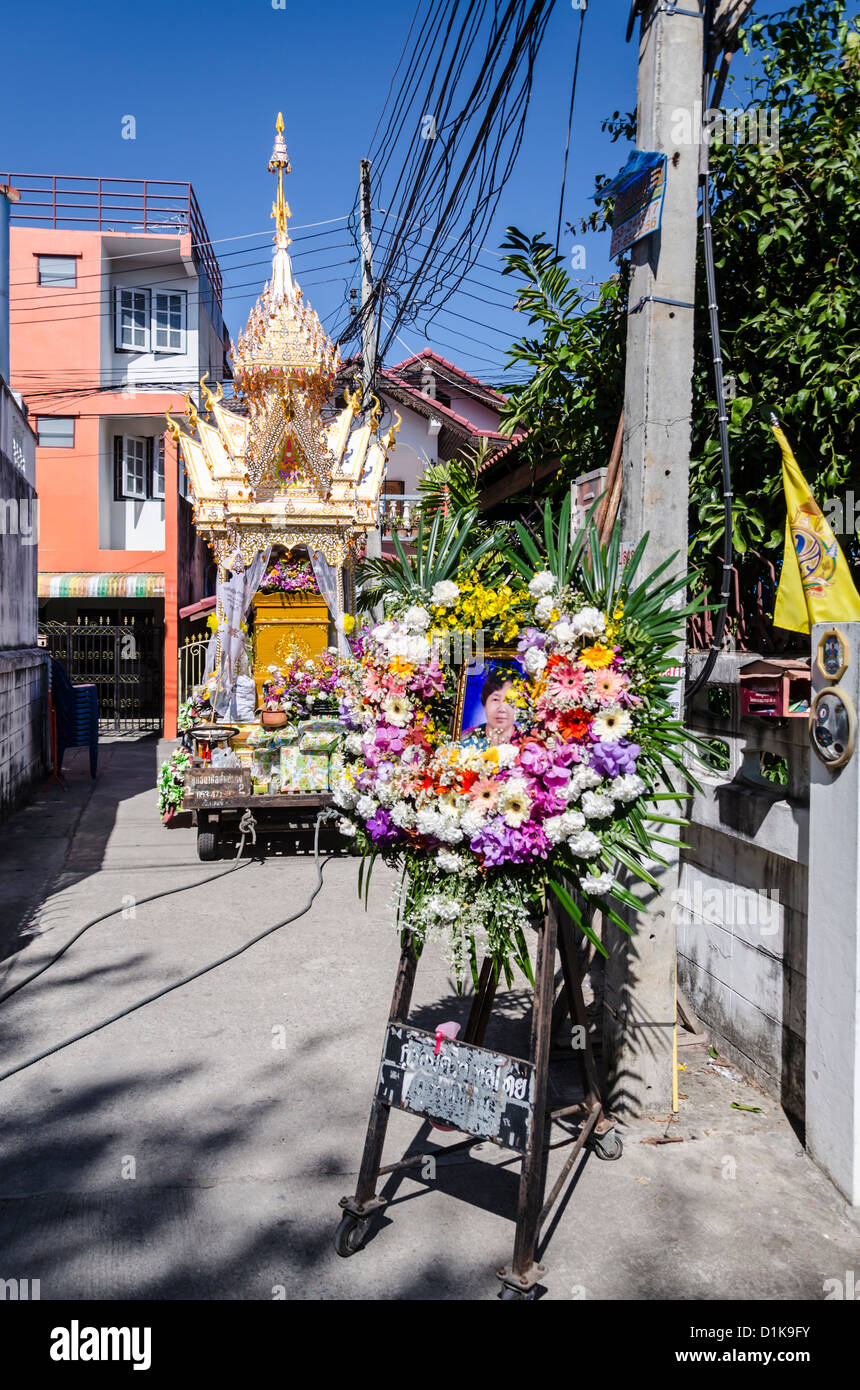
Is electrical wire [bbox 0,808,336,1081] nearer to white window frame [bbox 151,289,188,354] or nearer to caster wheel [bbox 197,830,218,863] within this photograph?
caster wheel [bbox 197,830,218,863]

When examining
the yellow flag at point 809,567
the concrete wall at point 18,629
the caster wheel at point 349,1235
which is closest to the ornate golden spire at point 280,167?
the concrete wall at point 18,629

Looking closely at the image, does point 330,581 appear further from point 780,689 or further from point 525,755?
point 525,755

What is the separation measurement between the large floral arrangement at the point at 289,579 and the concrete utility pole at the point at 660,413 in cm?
1105

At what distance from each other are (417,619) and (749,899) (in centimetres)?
250

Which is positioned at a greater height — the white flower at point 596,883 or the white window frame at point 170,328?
the white window frame at point 170,328

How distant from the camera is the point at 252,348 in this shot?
1353 centimetres

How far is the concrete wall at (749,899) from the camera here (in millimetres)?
4438

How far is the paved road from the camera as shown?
11.2 feet

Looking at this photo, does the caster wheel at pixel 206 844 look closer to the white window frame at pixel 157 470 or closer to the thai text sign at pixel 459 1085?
the thai text sign at pixel 459 1085

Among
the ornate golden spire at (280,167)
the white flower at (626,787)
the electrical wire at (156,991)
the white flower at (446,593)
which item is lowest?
the electrical wire at (156,991)
